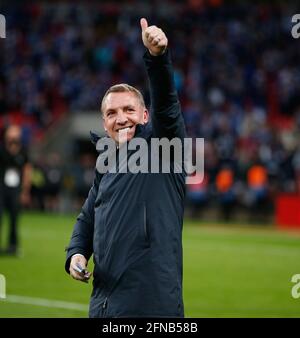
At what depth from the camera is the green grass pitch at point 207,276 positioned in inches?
401

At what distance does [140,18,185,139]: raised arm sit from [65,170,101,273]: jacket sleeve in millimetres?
769

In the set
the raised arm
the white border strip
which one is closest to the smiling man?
the raised arm

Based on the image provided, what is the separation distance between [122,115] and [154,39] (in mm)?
701

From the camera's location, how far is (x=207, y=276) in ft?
44.1

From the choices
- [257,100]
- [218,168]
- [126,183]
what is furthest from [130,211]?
[257,100]

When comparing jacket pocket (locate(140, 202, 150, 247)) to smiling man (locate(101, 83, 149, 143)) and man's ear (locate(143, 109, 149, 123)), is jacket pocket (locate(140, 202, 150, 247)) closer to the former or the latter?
smiling man (locate(101, 83, 149, 143))

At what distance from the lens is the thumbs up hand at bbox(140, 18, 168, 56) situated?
4594 mm

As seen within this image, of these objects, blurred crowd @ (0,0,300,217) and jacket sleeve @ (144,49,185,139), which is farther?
blurred crowd @ (0,0,300,217)

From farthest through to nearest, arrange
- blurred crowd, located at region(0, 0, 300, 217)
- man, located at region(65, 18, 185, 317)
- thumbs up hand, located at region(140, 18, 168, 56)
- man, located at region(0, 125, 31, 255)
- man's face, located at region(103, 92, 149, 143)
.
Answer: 1. blurred crowd, located at region(0, 0, 300, 217)
2. man, located at region(0, 125, 31, 255)
3. man's face, located at region(103, 92, 149, 143)
4. man, located at region(65, 18, 185, 317)
5. thumbs up hand, located at region(140, 18, 168, 56)

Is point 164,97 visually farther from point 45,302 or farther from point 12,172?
point 12,172

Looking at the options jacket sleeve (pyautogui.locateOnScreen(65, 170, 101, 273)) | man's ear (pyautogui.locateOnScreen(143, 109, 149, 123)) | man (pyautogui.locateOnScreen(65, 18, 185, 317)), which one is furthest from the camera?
jacket sleeve (pyautogui.locateOnScreen(65, 170, 101, 273))

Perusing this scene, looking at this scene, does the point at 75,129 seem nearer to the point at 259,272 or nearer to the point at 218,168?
the point at 218,168

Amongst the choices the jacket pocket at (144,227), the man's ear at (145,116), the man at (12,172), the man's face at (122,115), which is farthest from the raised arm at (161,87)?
the man at (12,172)
